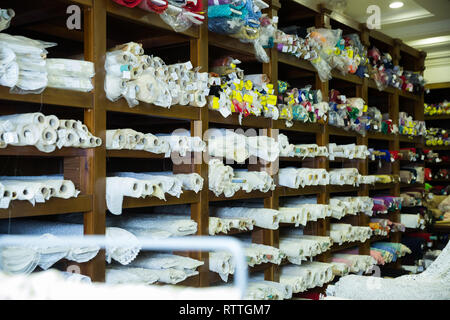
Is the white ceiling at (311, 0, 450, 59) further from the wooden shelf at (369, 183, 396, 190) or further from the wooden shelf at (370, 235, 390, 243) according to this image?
the wooden shelf at (370, 235, 390, 243)

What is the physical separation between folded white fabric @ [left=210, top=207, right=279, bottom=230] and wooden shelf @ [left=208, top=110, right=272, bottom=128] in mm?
601

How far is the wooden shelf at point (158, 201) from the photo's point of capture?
2535 millimetres

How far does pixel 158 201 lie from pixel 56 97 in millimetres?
794

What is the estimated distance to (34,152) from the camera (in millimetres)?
2141

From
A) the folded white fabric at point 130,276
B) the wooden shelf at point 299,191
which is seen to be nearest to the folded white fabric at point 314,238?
the wooden shelf at point 299,191

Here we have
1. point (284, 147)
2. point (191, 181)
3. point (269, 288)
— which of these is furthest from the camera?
point (284, 147)

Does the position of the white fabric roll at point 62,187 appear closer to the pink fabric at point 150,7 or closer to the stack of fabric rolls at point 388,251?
the pink fabric at point 150,7

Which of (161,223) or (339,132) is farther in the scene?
(339,132)

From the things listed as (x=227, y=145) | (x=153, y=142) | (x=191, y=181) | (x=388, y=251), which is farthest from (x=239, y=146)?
(x=388, y=251)

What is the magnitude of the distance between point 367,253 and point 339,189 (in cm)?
86

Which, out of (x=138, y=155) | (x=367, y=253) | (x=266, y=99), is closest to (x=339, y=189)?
(x=367, y=253)

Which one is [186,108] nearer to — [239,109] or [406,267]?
[239,109]

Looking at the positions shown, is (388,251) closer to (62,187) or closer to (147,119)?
(147,119)
